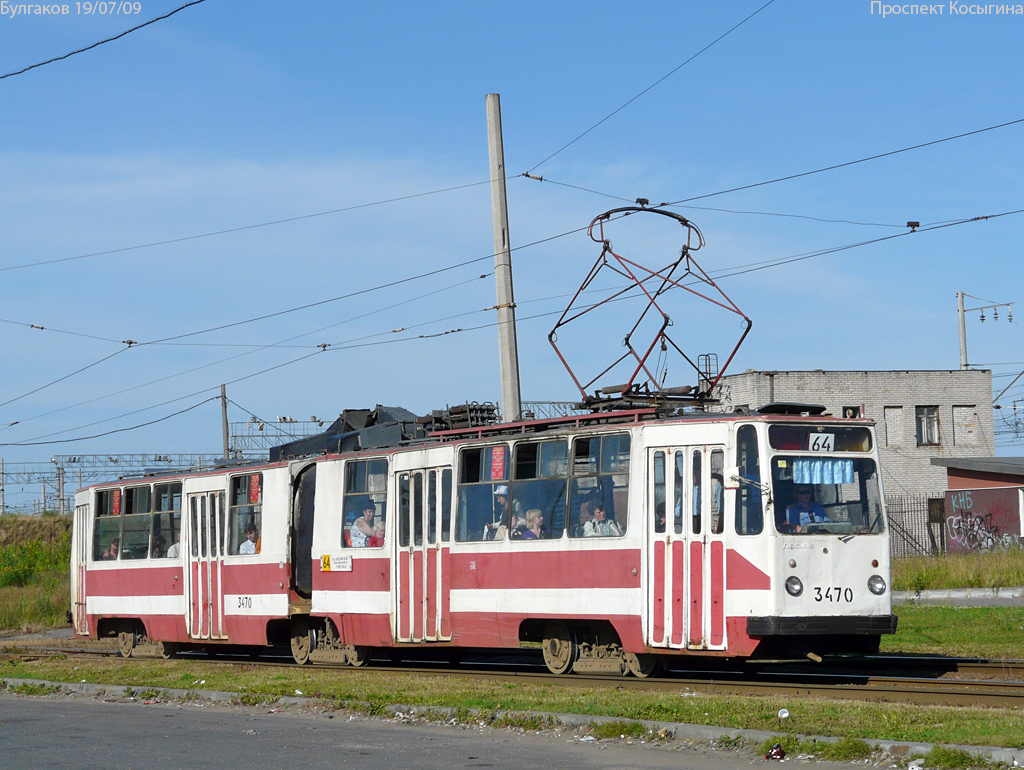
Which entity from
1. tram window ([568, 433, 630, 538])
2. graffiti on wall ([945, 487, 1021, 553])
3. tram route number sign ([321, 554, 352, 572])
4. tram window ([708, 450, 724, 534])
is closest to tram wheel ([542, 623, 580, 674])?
tram window ([568, 433, 630, 538])

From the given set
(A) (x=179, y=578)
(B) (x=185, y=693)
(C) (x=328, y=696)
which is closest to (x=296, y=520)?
(A) (x=179, y=578)

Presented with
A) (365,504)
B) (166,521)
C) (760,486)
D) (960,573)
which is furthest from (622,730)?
(960,573)

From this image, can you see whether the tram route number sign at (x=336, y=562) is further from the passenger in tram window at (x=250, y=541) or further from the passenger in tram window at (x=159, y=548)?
the passenger in tram window at (x=159, y=548)

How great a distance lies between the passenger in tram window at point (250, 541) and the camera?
63.8 ft

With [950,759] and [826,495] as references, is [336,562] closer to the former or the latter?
[826,495]

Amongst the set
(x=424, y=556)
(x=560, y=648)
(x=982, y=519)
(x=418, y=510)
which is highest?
(x=418, y=510)

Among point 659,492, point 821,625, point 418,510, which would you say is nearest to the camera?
point 821,625

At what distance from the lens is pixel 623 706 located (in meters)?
11.1

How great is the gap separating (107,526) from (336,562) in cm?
684

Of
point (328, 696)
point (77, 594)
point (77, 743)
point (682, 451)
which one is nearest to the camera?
point (77, 743)

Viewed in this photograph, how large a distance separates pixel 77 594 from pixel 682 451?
1437 centimetres

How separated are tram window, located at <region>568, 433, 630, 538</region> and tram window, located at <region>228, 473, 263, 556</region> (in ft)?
21.3

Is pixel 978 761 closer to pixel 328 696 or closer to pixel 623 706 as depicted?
pixel 623 706

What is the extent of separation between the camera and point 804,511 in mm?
13336
